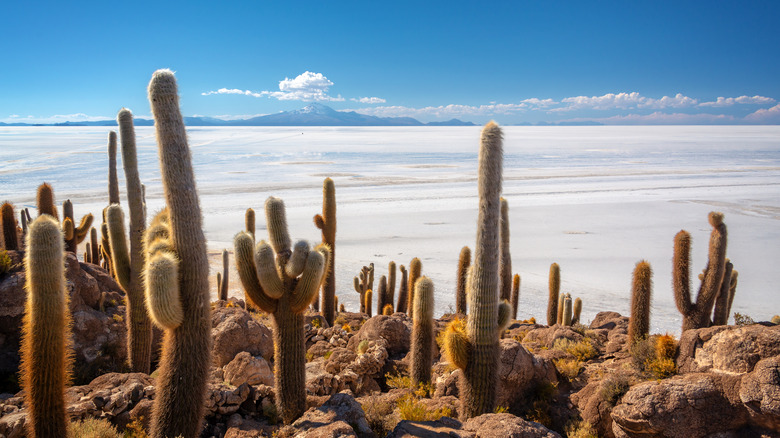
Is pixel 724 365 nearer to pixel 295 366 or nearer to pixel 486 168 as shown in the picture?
pixel 486 168

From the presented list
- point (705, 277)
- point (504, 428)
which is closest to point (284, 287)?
Result: point (504, 428)

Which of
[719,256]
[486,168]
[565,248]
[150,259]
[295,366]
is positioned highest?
[486,168]

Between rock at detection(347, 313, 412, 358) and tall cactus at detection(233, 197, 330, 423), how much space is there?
3.55 m

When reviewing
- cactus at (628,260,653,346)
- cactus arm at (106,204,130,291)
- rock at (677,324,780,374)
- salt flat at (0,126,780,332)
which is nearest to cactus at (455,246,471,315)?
salt flat at (0,126,780,332)

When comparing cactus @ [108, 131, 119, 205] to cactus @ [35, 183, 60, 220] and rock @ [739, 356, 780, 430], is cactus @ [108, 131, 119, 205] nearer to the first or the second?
cactus @ [35, 183, 60, 220]

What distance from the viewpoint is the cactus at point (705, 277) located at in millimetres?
8336

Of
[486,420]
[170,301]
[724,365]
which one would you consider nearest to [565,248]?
[724,365]

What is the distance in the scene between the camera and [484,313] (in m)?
6.24

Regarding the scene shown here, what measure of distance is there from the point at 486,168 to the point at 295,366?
355cm

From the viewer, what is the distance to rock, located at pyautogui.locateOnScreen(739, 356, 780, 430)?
499cm

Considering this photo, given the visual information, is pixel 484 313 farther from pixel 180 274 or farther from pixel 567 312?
pixel 567 312

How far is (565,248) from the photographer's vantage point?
22500mm

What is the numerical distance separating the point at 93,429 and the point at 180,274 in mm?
1859

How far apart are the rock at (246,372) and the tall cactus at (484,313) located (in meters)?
3.09
